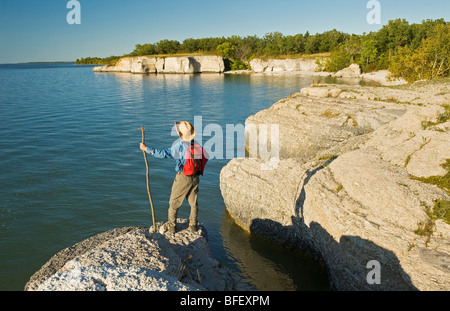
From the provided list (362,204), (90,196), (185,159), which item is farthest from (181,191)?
(90,196)

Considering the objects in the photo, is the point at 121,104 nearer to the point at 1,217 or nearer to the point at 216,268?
the point at 1,217

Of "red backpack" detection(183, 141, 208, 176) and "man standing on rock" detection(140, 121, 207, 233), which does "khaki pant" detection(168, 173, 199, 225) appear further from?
"red backpack" detection(183, 141, 208, 176)

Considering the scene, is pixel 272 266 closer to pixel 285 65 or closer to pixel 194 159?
pixel 194 159

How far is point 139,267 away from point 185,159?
3344mm

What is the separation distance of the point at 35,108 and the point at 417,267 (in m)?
46.6

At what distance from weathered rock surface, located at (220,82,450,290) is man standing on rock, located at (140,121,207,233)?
4365 millimetres

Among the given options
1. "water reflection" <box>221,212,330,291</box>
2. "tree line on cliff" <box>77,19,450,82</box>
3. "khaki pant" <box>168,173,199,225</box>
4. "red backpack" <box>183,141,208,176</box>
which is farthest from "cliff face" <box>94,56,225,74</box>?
"red backpack" <box>183,141,208,176</box>

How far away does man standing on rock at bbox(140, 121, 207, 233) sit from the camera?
7.88 meters

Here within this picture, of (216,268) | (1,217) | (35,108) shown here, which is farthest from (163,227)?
(35,108)

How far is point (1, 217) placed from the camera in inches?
543

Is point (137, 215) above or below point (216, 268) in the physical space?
below

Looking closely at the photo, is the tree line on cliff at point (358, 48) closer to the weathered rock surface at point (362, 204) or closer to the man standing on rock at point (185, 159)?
the weathered rock surface at point (362, 204)

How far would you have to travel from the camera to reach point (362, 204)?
30.1 feet

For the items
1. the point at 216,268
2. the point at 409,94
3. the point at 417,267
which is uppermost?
the point at 409,94
